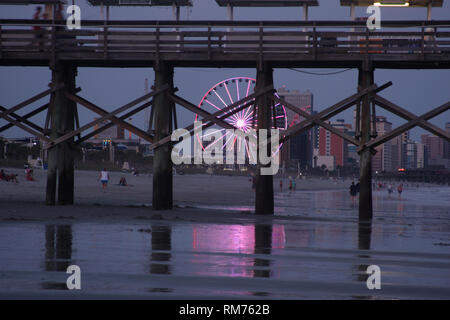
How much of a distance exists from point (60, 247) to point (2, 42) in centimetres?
1216

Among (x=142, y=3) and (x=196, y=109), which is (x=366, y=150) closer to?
(x=196, y=109)

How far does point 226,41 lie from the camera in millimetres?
19141

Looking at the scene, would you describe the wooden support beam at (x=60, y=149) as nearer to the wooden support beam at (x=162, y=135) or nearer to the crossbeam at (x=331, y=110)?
the wooden support beam at (x=162, y=135)

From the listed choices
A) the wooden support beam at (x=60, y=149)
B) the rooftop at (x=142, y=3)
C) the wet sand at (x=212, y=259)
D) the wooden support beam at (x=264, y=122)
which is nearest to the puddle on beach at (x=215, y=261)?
the wet sand at (x=212, y=259)

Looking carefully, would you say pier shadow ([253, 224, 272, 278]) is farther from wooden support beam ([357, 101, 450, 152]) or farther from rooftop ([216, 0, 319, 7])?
rooftop ([216, 0, 319, 7])

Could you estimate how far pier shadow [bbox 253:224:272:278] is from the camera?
26.8 feet

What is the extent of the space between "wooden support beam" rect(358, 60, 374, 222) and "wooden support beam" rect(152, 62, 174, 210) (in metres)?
6.12

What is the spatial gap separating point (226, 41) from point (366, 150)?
18.1ft

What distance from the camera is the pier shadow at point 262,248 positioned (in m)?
8.17

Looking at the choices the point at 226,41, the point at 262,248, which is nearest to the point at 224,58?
the point at 226,41

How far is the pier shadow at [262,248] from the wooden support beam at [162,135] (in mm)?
4838

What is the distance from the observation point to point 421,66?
19.4 metres
